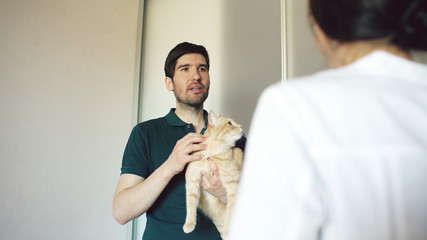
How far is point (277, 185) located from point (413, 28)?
298mm

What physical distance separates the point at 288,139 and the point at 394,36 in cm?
23

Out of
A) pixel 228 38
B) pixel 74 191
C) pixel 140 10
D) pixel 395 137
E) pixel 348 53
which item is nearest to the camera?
pixel 395 137

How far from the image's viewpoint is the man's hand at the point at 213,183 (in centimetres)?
119

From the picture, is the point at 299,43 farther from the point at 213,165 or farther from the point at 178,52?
the point at 213,165

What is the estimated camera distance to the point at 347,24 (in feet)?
1.36

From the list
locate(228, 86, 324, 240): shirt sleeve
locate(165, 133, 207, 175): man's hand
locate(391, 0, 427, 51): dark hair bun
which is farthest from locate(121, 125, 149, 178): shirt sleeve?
locate(391, 0, 427, 51): dark hair bun

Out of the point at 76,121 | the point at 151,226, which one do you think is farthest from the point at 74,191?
the point at 151,226

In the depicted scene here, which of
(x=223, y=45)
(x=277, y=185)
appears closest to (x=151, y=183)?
(x=277, y=185)

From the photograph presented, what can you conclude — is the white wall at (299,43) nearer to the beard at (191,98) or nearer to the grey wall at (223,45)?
the grey wall at (223,45)

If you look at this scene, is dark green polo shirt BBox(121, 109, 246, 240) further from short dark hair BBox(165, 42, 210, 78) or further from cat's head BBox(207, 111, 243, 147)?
short dark hair BBox(165, 42, 210, 78)

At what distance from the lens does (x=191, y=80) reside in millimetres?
1466

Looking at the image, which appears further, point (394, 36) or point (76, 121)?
point (76, 121)

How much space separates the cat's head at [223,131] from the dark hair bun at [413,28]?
0.91m

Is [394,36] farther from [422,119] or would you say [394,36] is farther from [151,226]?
[151,226]
